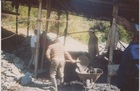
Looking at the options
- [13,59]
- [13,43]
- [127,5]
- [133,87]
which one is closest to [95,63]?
[13,59]

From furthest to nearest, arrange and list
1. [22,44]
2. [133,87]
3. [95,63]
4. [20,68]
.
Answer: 1. [22,44]
2. [95,63]
3. [20,68]
4. [133,87]

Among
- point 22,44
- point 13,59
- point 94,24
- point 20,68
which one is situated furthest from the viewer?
point 94,24

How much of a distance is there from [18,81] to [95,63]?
5.14 m

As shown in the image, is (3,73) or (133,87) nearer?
(133,87)

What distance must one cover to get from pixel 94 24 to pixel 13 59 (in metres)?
22.2

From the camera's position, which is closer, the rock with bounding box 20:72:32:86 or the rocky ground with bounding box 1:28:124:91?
the rocky ground with bounding box 1:28:124:91

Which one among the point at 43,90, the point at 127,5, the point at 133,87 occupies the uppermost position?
the point at 127,5

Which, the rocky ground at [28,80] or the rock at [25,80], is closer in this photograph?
the rocky ground at [28,80]

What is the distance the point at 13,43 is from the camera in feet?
58.2

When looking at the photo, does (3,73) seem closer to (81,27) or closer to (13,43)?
(13,43)

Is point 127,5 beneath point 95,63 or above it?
above

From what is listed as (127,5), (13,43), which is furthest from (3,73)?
(13,43)

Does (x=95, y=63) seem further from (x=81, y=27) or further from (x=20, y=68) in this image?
(x=81, y=27)

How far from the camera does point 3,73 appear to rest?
33.4 feet
